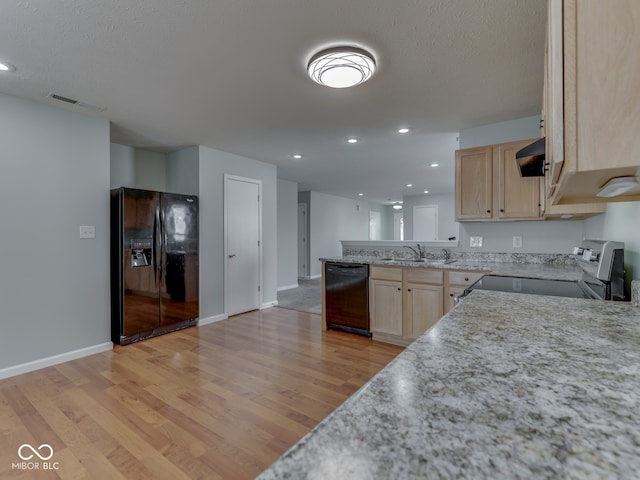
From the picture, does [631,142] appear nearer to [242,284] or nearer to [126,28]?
[126,28]

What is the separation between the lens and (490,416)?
541mm

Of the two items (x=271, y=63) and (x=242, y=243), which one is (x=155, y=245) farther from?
(x=271, y=63)

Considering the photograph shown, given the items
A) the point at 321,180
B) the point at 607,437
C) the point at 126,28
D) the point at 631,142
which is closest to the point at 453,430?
the point at 607,437

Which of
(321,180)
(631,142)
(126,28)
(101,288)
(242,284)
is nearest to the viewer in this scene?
(631,142)

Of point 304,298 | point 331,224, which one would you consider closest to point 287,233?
point 304,298

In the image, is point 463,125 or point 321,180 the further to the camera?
point 321,180

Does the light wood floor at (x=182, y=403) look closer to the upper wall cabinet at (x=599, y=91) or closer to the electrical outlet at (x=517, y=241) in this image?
the electrical outlet at (x=517, y=241)

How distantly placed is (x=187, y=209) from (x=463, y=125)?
11.0 feet

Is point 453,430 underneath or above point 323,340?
above

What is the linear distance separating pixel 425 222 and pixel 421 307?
6.79 m

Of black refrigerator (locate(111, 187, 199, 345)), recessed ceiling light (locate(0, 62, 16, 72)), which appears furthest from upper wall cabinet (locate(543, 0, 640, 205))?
black refrigerator (locate(111, 187, 199, 345))

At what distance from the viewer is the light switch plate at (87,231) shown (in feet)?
10.2

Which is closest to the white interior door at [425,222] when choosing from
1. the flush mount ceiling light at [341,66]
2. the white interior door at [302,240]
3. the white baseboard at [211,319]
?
the white interior door at [302,240]

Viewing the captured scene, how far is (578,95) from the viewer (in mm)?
714
